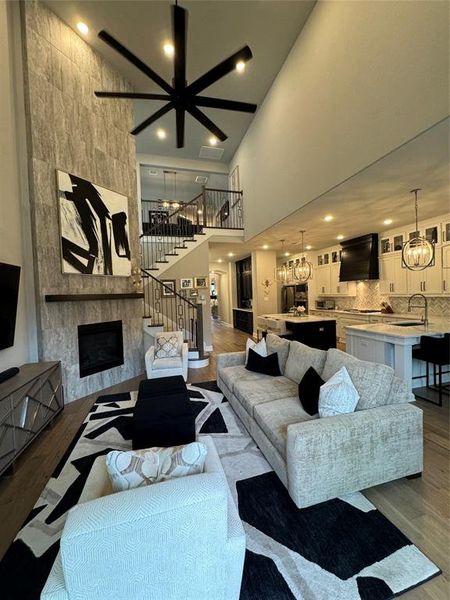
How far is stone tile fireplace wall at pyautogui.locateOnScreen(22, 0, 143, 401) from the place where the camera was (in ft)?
11.6

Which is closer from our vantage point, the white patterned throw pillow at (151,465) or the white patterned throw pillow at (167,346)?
the white patterned throw pillow at (151,465)

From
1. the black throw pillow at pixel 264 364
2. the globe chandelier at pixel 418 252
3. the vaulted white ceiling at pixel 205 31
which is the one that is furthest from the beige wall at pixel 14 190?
the globe chandelier at pixel 418 252

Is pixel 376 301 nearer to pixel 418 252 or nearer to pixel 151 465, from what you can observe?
pixel 418 252

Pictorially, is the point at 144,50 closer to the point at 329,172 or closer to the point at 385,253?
the point at 329,172

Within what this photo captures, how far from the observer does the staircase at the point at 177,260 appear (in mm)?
5875

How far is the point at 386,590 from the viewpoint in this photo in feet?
4.33

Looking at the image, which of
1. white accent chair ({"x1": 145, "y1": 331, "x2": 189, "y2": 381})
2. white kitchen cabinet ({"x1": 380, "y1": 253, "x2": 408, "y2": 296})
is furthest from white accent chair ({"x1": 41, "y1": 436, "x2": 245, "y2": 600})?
white kitchen cabinet ({"x1": 380, "y1": 253, "x2": 408, "y2": 296})

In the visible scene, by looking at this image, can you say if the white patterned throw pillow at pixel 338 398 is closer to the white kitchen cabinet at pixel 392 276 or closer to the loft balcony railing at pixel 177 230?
the white kitchen cabinet at pixel 392 276

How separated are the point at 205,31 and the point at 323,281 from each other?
690 centimetres

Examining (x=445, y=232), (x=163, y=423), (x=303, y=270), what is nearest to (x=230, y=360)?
(x=163, y=423)

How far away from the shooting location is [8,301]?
2904 millimetres

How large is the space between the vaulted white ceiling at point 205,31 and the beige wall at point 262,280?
4633mm

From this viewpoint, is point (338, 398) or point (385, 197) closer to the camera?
point (338, 398)

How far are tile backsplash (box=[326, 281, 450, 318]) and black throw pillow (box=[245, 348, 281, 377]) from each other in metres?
4.32
